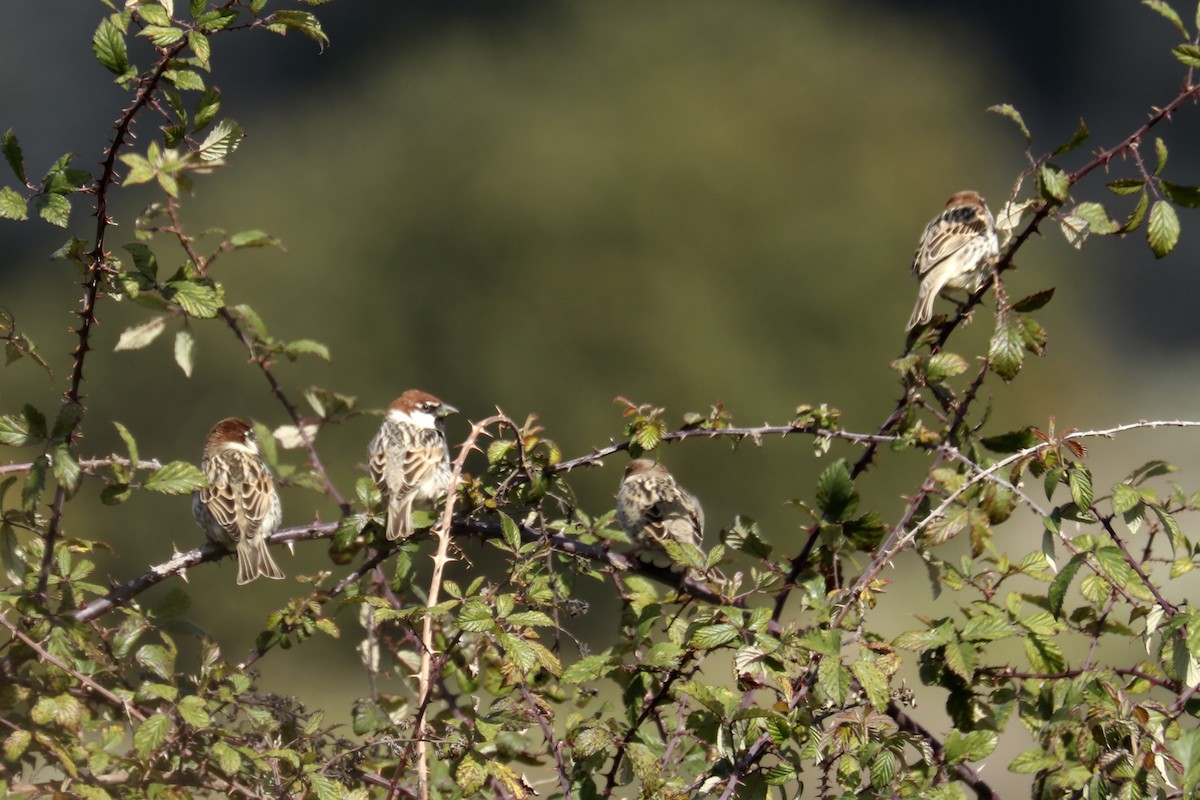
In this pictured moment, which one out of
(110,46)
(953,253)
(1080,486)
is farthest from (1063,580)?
(953,253)

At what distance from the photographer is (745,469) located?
8.79 meters

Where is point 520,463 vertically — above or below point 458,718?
above

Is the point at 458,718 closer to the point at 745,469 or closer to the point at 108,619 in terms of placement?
the point at 108,619

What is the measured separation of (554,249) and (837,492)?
6.95m

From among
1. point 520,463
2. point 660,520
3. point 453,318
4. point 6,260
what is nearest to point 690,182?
point 453,318

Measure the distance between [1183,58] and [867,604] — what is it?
3.45ft

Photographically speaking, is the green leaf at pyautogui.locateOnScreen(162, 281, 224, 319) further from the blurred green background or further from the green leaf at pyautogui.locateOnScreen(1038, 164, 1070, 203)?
the blurred green background

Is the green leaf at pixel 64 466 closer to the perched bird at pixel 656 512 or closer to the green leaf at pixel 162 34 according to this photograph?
the green leaf at pixel 162 34

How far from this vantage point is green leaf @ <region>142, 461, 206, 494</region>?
2.63 meters

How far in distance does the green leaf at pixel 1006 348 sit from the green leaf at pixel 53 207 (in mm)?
1690

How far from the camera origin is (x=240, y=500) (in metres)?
4.26

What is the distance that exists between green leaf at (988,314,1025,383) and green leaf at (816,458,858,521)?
332 mm

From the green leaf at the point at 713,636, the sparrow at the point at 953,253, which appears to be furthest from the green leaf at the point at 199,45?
the sparrow at the point at 953,253

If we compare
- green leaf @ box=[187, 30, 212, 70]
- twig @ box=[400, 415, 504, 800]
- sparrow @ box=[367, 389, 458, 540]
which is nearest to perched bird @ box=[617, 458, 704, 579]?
sparrow @ box=[367, 389, 458, 540]
